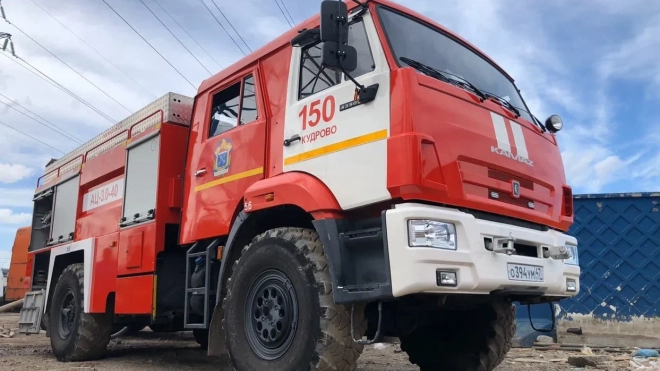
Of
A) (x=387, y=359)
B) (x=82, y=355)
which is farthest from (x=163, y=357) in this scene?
(x=387, y=359)

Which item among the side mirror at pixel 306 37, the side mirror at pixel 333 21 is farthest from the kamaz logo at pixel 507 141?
the side mirror at pixel 306 37

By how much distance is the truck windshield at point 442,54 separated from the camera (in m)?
4.09

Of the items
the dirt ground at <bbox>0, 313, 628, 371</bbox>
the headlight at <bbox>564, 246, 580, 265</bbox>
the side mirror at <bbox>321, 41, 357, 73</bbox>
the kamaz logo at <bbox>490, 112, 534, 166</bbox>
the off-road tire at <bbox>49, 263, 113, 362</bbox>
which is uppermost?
the side mirror at <bbox>321, 41, 357, 73</bbox>

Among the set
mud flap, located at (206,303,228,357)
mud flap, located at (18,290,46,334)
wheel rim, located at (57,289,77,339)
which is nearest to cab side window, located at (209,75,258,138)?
mud flap, located at (206,303,228,357)

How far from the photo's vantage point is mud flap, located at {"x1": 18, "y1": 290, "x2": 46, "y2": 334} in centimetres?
800

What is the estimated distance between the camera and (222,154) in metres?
5.08

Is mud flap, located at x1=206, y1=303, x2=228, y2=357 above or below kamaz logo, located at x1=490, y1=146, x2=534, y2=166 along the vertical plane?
below

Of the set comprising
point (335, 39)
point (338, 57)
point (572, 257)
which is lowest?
point (572, 257)

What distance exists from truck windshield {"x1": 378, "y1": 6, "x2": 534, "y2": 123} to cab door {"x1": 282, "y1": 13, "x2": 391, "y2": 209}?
7.3 inches

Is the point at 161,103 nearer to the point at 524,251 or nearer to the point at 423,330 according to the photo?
the point at 423,330

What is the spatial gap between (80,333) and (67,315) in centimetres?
72

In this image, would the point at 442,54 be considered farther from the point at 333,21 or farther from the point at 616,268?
the point at 616,268

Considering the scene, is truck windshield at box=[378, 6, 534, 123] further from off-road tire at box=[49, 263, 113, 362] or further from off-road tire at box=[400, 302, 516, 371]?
off-road tire at box=[49, 263, 113, 362]

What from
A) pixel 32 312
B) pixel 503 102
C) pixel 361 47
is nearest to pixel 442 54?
pixel 503 102
